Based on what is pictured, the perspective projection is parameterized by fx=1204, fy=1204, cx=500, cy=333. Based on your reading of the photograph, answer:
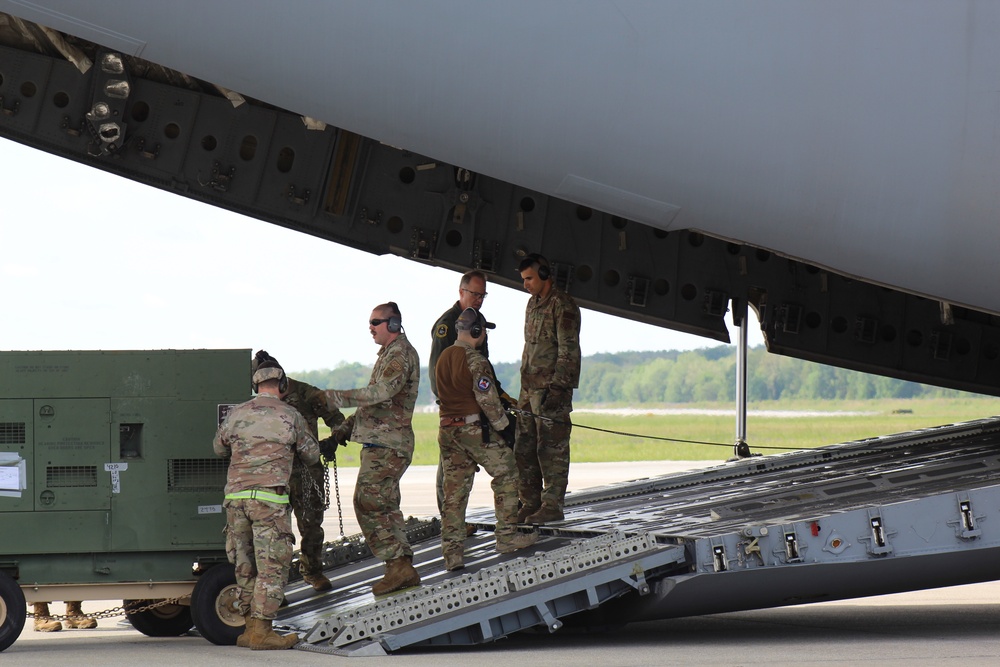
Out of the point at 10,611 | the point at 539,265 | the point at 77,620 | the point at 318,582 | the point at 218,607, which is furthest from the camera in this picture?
the point at 539,265

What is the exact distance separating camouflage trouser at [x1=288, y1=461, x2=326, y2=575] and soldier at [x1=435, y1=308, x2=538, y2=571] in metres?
0.84

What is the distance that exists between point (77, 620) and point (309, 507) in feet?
5.88

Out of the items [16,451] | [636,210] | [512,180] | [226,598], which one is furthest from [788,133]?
[16,451]

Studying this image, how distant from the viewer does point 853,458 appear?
915 centimetres

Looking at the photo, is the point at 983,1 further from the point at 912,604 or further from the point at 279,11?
the point at 912,604

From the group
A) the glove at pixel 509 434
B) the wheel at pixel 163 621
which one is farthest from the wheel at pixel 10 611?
the glove at pixel 509 434

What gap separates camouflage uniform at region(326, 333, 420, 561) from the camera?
6715 millimetres

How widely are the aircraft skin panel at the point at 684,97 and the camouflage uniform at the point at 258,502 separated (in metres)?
1.60

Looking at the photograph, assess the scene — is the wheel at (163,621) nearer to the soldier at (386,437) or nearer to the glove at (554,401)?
the soldier at (386,437)

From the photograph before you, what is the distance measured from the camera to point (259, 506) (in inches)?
244

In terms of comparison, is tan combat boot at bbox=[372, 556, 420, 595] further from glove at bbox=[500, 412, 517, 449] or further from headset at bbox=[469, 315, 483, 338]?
headset at bbox=[469, 315, 483, 338]

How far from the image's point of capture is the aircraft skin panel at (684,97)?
5.56 m

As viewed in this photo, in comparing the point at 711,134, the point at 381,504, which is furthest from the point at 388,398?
the point at 711,134

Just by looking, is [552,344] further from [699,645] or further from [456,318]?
[699,645]
